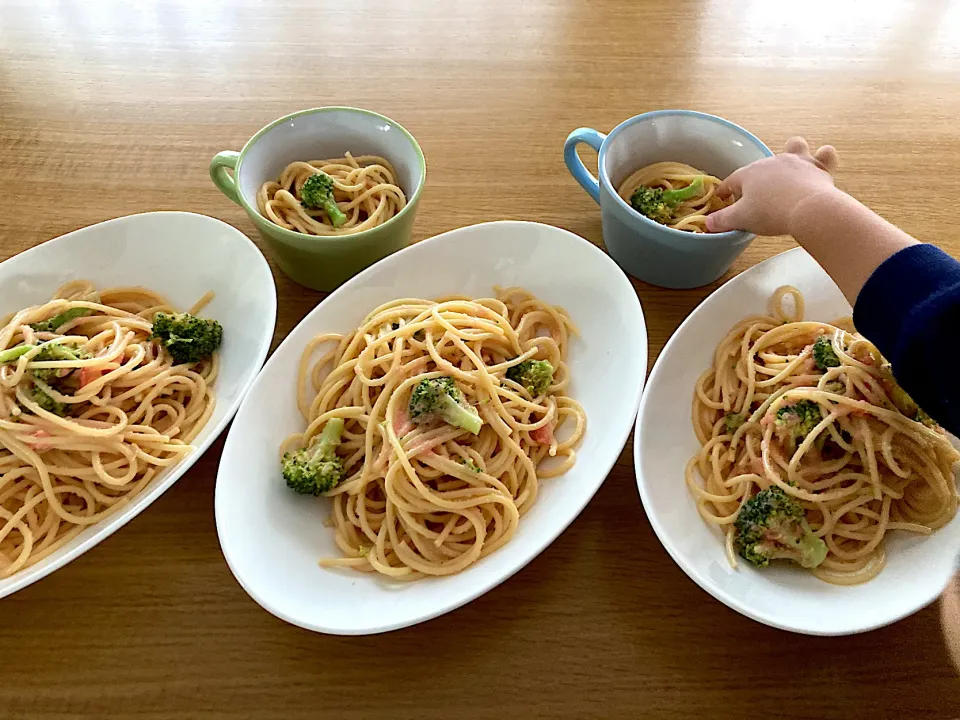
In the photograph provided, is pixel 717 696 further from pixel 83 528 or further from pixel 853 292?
pixel 83 528

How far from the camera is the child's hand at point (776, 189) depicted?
1.04m

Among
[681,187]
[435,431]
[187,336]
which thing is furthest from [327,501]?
[681,187]

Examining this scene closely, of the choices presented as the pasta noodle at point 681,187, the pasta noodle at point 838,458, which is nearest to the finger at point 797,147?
the pasta noodle at point 681,187

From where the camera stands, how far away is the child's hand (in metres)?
1.04

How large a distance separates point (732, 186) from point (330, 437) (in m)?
0.77

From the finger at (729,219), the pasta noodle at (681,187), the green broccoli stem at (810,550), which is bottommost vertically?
the green broccoli stem at (810,550)

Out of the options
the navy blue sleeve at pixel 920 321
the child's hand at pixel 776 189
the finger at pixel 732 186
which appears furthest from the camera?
the finger at pixel 732 186

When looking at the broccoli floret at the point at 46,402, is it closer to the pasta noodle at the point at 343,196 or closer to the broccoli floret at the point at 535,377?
the pasta noodle at the point at 343,196

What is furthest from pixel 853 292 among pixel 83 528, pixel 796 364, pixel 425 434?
pixel 83 528

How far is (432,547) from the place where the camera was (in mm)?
954

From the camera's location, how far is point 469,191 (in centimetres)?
142

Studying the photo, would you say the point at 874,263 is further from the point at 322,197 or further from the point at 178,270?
the point at 178,270

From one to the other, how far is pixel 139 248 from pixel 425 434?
62 centimetres

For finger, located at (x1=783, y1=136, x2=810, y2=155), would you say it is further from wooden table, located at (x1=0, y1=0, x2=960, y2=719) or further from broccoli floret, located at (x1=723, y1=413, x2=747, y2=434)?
broccoli floret, located at (x1=723, y1=413, x2=747, y2=434)
